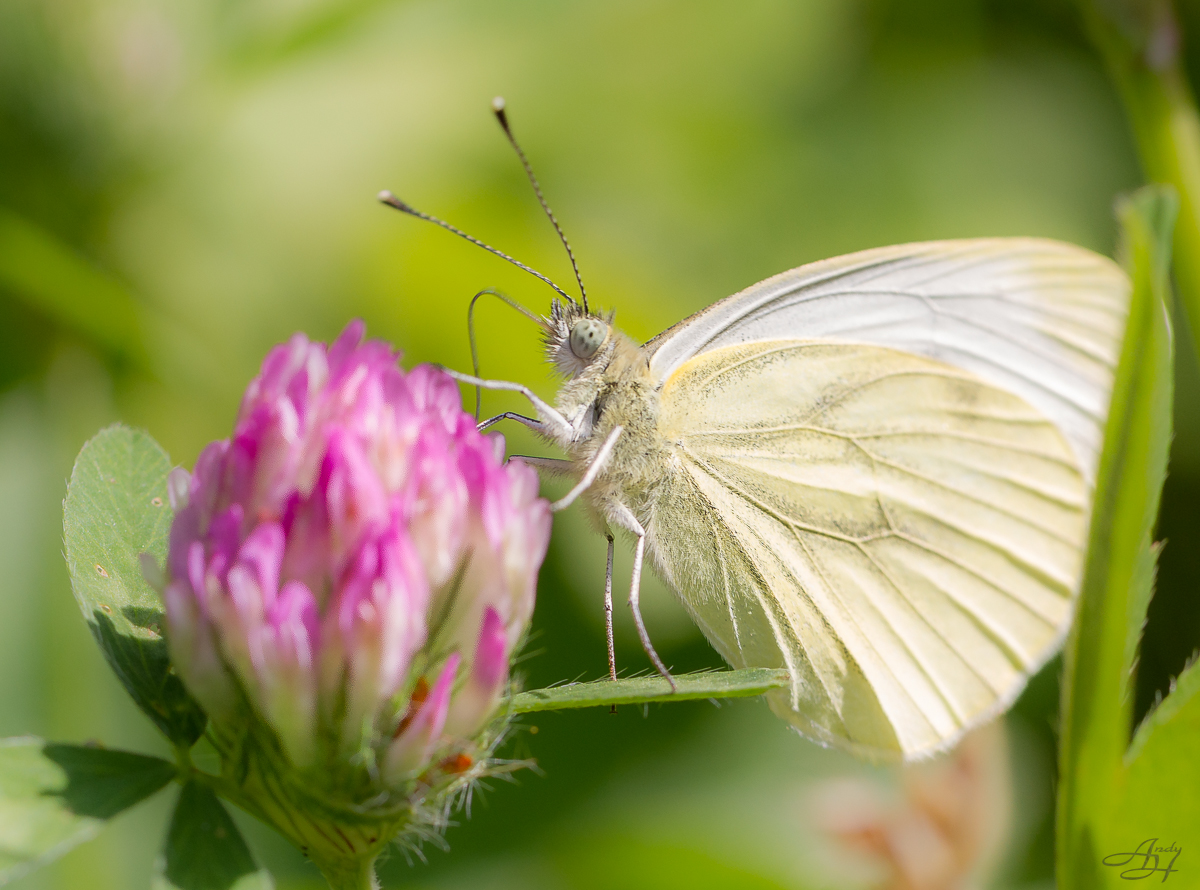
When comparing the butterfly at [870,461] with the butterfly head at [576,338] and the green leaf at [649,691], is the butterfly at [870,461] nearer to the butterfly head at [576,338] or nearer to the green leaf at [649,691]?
the butterfly head at [576,338]

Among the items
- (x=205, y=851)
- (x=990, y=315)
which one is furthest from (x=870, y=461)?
(x=205, y=851)

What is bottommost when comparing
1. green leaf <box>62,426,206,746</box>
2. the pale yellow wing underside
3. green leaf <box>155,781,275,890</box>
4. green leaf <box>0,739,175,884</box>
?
the pale yellow wing underside

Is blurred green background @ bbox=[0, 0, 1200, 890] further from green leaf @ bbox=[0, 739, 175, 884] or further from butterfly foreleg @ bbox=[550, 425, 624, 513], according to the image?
green leaf @ bbox=[0, 739, 175, 884]

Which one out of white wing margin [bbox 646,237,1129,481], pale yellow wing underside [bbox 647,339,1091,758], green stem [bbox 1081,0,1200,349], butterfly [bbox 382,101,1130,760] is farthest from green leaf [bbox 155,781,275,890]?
green stem [bbox 1081,0,1200,349]

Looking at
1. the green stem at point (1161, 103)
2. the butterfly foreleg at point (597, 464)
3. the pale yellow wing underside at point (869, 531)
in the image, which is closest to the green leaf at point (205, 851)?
the butterfly foreleg at point (597, 464)

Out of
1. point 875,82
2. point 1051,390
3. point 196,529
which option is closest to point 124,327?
point 196,529
